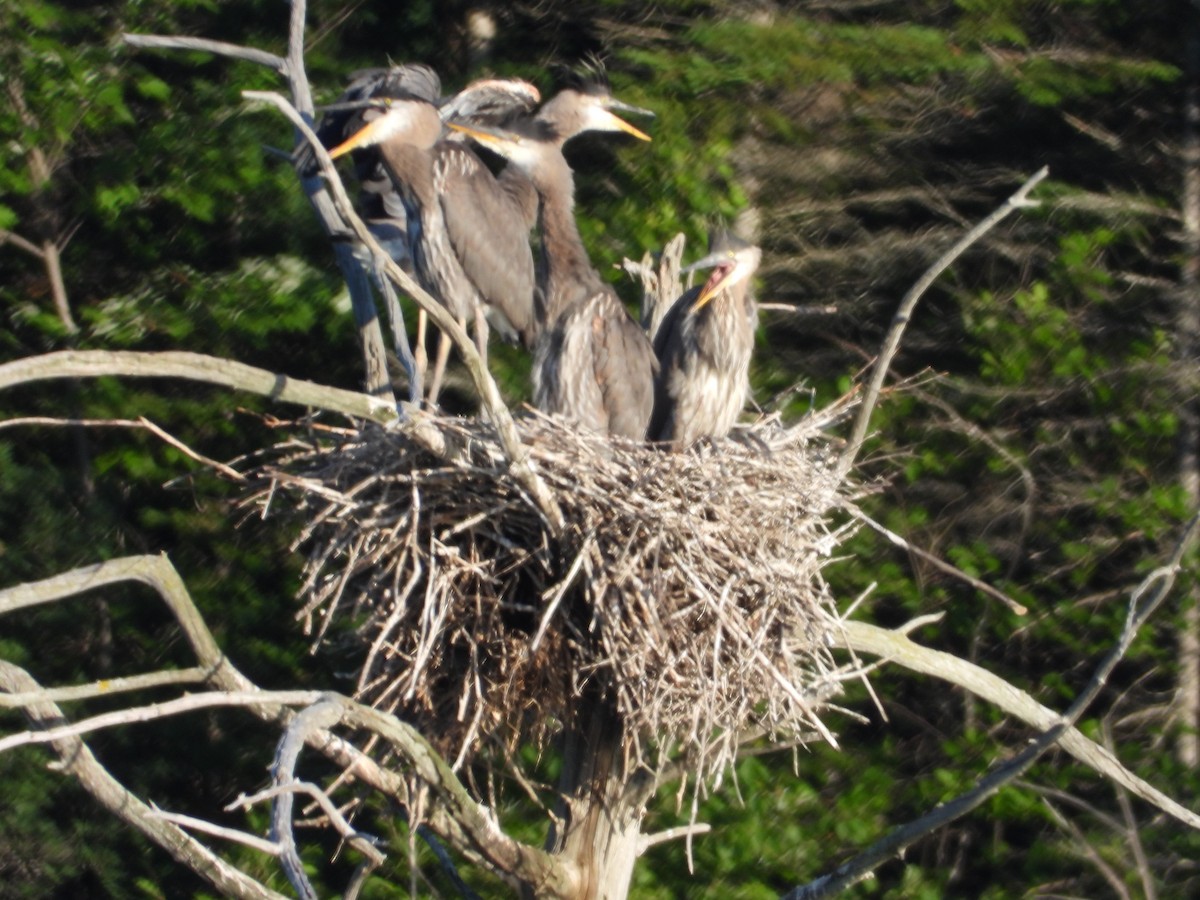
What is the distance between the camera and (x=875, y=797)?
260 inches

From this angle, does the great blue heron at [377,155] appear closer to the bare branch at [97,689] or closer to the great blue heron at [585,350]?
the great blue heron at [585,350]

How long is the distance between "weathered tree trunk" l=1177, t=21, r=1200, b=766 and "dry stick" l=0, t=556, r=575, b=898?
343 centimetres

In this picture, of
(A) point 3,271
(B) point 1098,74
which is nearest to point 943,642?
(B) point 1098,74

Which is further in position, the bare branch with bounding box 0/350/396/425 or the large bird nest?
the large bird nest

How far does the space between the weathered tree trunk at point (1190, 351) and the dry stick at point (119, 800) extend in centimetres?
419

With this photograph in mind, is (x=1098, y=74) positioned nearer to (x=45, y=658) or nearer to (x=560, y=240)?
(x=560, y=240)

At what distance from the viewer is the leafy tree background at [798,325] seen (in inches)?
259

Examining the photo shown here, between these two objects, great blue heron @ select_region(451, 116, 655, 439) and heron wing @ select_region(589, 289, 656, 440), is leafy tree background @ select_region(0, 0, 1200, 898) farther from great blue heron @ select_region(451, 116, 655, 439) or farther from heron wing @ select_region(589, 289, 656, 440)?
heron wing @ select_region(589, 289, 656, 440)

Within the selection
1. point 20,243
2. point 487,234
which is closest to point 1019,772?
point 487,234

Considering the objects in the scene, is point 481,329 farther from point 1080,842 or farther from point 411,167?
point 1080,842

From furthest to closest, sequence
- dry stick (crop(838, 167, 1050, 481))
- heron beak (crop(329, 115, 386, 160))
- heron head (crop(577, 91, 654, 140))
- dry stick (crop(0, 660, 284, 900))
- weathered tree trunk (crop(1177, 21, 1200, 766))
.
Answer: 1. weathered tree trunk (crop(1177, 21, 1200, 766))
2. heron head (crop(577, 91, 654, 140))
3. heron beak (crop(329, 115, 386, 160))
4. dry stick (crop(838, 167, 1050, 481))
5. dry stick (crop(0, 660, 284, 900))

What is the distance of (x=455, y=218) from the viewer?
488 cm

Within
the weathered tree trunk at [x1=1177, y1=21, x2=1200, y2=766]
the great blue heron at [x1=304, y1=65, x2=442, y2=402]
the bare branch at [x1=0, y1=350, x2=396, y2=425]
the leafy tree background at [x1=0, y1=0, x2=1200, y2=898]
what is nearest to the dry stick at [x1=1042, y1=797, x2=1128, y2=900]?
the leafy tree background at [x1=0, y1=0, x2=1200, y2=898]

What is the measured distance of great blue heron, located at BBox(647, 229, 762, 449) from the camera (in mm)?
4594
